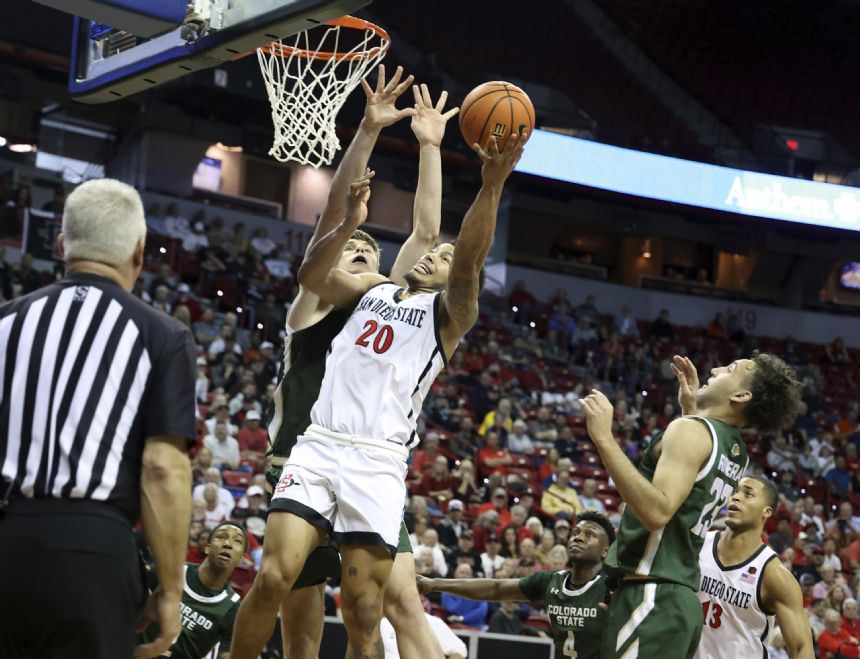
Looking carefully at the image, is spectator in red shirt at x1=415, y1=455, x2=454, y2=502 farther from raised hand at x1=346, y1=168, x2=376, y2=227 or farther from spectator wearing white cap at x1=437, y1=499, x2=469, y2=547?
raised hand at x1=346, y1=168, x2=376, y2=227

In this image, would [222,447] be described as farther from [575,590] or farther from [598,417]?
[598,417]

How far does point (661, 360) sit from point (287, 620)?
788 inches

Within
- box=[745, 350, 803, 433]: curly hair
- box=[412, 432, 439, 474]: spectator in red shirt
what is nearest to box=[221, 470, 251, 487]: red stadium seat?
box=[412, 432, 439, 474]: spectator in red shirt

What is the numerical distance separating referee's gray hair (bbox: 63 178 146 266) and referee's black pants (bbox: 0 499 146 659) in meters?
0.68

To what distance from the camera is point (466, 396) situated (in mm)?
18609

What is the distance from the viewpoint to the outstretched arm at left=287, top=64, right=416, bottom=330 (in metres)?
5.15

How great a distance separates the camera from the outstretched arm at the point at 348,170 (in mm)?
5148

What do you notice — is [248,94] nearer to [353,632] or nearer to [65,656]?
[353,632]

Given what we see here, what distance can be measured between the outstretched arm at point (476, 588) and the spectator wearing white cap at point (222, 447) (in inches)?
281

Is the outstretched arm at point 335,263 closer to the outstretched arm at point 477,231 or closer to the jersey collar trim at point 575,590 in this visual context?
the outstretched arm at point 477,231

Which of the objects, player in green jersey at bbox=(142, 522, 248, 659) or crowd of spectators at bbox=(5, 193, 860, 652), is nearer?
player in green jersey at bbox=(142, 522, 248, 659)

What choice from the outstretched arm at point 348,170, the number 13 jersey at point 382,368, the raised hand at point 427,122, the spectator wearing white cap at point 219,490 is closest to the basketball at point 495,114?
the raised hand at point 427,122

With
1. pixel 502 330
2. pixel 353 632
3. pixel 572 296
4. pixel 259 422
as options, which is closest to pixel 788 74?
pixel 572 296

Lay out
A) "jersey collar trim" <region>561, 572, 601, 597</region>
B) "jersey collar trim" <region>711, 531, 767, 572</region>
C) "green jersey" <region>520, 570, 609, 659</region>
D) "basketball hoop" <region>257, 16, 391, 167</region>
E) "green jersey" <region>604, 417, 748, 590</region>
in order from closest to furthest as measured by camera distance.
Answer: "green jersey" <region>604, 417, 748, 590</region> → "jersey collar trim" <region>711, 531, 767, 572</region> → "green jersey" <region>520, 570, 609, 659</region> → "jersey collar trim" <region>561, 572, 601, 597</region> → "basketball hoop" <region>257, 16, 391, 167</region>
